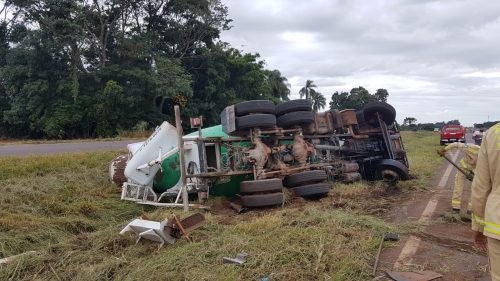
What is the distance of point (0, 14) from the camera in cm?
2767

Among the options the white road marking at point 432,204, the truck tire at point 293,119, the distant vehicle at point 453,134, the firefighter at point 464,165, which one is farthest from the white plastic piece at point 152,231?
the distant vehicle at point 453,134

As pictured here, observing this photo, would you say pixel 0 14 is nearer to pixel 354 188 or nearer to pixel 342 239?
pixel 354 188

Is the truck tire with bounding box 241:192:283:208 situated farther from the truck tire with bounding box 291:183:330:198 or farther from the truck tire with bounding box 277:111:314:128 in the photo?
the truck tire with bounding box 277:111:314:128

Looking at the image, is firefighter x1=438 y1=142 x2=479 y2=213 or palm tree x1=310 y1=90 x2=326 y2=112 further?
palm tree x1=310 y1=90 x2=326 y2=112

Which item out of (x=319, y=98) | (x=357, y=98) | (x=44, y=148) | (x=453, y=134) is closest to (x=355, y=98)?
(x=357, y=98)

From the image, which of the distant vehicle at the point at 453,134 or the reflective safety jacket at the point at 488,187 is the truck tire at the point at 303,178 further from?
the distant vehicle at the point at 453,134

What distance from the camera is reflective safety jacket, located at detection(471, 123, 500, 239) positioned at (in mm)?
2359

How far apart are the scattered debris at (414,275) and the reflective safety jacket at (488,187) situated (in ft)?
3.27

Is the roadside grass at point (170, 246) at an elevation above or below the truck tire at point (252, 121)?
below

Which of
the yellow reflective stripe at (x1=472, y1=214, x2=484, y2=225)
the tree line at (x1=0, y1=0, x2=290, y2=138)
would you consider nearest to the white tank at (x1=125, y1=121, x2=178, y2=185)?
the yellow reflective stripe at (x1=472, y1=214, x2=484, y2=225)

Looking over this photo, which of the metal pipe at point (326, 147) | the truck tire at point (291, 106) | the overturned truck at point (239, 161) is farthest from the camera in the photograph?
the metal pipe at point (326, 147)

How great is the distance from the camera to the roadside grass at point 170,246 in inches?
142

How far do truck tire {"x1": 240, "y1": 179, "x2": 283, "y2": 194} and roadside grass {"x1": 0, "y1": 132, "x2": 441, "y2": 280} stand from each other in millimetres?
323

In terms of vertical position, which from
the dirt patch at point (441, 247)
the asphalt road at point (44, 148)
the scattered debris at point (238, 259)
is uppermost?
the asphalt road at point (44, 148)
